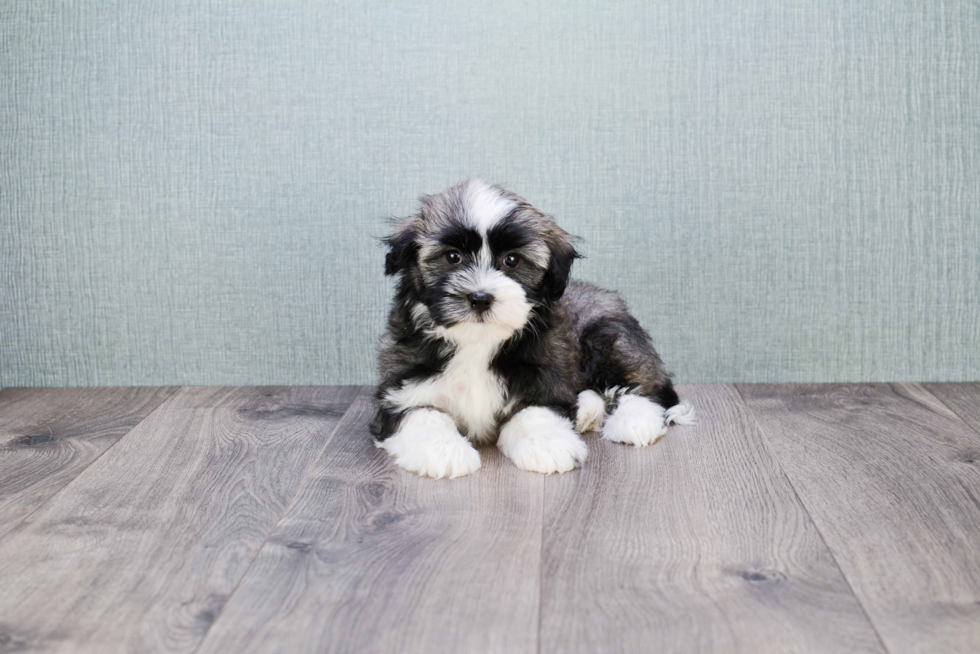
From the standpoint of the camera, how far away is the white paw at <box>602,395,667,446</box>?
102 inches

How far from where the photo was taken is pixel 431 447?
2324 mm

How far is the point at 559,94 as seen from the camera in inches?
123

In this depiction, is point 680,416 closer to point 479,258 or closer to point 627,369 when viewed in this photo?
point 627,369

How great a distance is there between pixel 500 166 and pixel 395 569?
175 centimetres

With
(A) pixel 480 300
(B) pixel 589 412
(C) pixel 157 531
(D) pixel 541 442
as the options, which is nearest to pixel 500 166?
(B) pixel 589 412

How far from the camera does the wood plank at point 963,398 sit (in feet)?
9.34

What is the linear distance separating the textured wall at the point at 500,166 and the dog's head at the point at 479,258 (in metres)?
0.83

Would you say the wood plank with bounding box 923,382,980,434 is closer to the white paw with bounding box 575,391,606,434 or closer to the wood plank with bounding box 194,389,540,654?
the white paw with bounding box 575,391,606,434

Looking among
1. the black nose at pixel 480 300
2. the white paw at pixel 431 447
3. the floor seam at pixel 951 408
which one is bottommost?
the floor seam at pixel 951 408

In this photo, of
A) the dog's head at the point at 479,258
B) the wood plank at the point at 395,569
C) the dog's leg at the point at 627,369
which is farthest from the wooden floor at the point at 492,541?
the dog's head at the point at 479,258

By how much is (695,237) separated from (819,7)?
874 millimetres

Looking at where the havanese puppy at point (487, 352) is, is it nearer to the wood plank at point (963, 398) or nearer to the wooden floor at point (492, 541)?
the wooden floor at point (492, 541)

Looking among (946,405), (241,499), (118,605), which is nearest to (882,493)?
(946,405)

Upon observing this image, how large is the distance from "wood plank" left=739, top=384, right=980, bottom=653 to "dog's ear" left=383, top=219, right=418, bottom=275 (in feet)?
3.73
